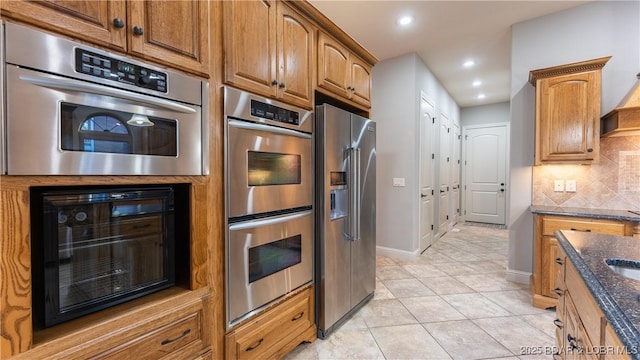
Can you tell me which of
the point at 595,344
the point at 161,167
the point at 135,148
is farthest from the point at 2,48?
the point at 595,344

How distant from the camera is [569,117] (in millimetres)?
2676

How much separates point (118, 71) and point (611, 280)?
1.91m

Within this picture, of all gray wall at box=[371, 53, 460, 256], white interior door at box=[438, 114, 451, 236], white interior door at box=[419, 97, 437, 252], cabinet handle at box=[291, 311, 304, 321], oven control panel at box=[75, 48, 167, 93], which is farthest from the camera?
white interior door at box=[438, 114, 451, 236]

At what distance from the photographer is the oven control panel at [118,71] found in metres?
0.97

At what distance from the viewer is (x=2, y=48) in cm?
81

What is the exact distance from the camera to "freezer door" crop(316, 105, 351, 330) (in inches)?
81.4

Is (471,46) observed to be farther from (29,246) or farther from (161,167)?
(29,246)

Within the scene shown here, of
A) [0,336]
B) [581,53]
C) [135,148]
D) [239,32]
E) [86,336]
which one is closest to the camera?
[0,336]

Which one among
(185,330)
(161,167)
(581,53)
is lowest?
(185,330)

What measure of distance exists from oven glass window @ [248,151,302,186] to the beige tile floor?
126cm

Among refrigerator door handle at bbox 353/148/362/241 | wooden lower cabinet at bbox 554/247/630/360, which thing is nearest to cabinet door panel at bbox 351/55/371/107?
refrigerator door handle at bbox 353/148/362/241

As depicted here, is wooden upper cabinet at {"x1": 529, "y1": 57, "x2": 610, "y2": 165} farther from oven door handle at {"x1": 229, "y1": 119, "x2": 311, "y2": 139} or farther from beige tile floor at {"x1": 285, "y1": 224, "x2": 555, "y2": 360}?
oven door handle at {"x1": 229, "y1": 119, "x2": 311, "y2": 139}

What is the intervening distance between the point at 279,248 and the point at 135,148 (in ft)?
3.29

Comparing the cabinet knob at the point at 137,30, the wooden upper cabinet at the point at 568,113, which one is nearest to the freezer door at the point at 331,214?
the cabinet knob at the point at 137,30
